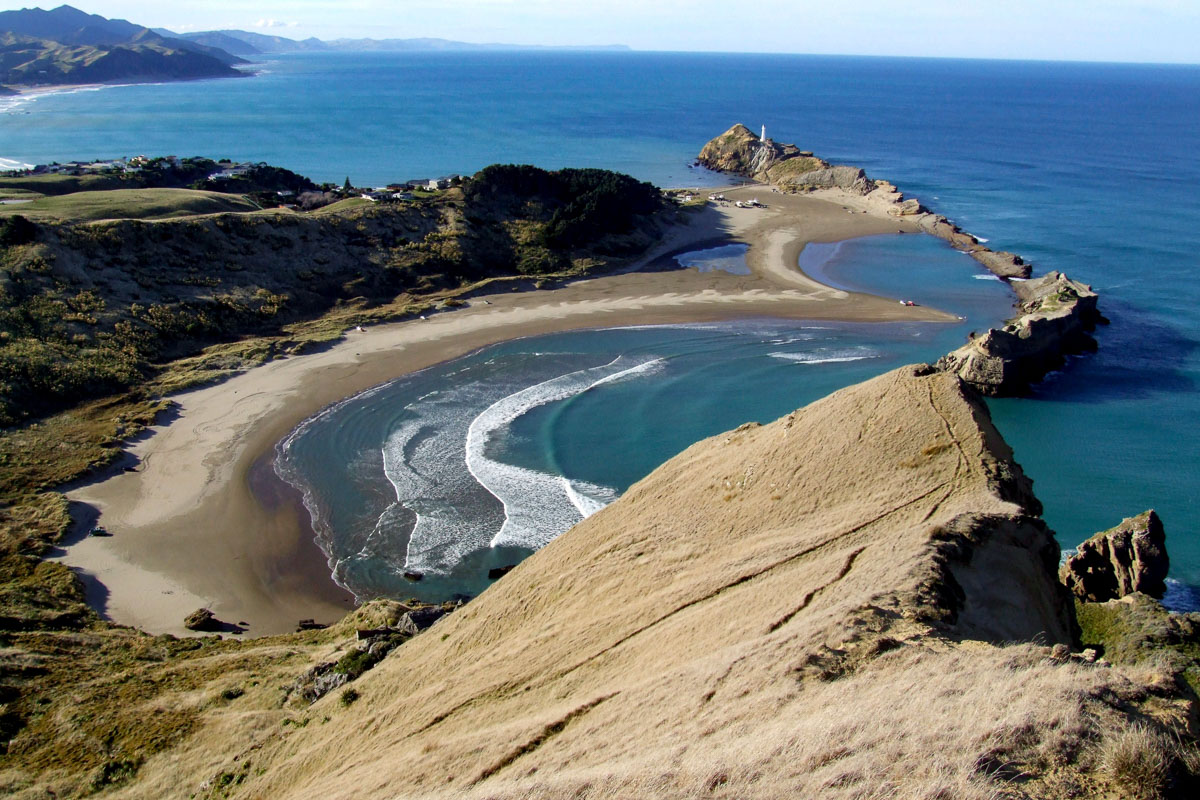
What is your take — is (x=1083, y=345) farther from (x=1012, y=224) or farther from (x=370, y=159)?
(x=370, y=159)

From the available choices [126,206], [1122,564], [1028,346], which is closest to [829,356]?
[1028,346]

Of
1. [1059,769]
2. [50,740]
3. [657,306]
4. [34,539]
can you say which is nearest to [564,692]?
[1059,769]

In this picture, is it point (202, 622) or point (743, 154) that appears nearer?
point (202, 622)

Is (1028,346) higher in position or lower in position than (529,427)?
higher

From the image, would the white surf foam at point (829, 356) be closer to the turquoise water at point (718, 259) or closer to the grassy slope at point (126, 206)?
the turquoise water at point (718, 259)

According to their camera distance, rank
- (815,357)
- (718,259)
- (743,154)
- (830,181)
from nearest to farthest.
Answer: (815,357)
(718,259)
(830,181)
(743,154)

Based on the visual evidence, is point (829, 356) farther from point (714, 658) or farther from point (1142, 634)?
point (714, 658)

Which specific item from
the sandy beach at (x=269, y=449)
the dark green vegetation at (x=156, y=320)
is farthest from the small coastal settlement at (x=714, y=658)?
the sandy beach at (x=269, y=449)
